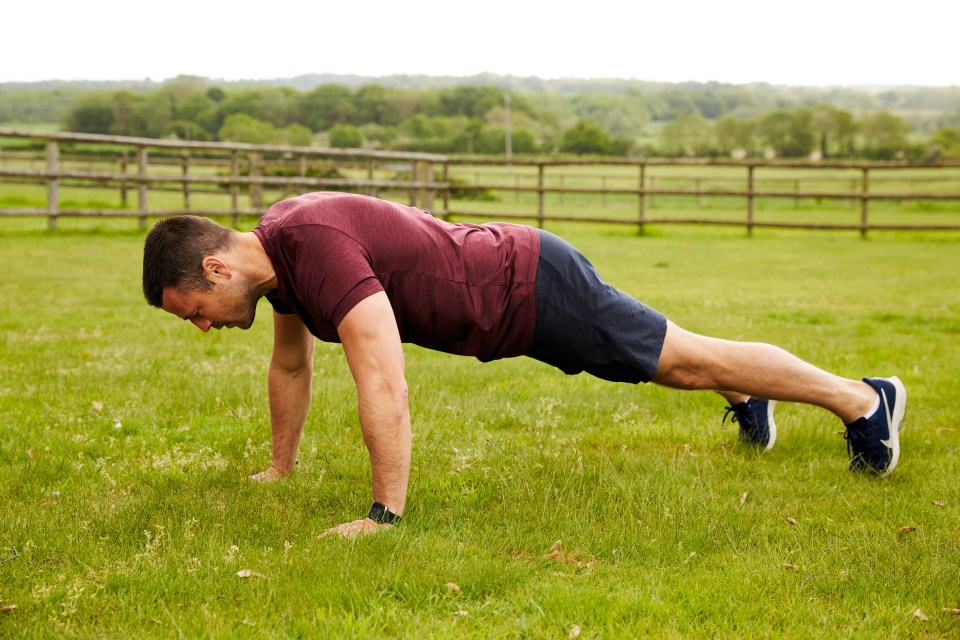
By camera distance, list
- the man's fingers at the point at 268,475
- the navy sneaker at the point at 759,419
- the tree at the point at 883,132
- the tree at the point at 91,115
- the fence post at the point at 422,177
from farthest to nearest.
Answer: the tree at the point at 883,132, the tree at the point at 91,115, the fence post at the point at 422,177, the navy sneaker at the point at 759,419, the man's fingers at the point at 268,475

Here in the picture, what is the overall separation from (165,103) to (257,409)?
77681 millimetres

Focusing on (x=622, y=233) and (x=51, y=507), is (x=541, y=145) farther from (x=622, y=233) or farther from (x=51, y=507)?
(x=51, y=507)

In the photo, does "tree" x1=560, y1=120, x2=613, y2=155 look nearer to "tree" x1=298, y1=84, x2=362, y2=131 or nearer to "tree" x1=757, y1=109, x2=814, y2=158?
"tree" x1=757, y1=109, x2=814, y2=158

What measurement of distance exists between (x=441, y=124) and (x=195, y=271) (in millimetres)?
96213

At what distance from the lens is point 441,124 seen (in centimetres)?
9712

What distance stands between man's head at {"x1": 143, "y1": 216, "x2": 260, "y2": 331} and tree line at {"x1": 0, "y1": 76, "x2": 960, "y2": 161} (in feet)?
203

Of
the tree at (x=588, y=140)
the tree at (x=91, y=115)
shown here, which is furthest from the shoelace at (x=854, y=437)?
the tree at (x=588, y=140)

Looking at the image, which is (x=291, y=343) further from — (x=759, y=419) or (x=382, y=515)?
(x=759, y=419)

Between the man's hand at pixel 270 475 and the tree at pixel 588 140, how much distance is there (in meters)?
84.9

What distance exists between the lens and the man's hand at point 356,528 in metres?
3.07

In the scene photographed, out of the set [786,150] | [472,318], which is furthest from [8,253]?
[786,150]

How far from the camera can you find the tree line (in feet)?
247

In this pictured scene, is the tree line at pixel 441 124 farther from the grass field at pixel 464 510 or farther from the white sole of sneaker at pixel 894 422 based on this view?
the white sole of sneaker at pixel 894 422

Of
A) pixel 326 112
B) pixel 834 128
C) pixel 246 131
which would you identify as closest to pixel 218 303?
pixel 246 131
